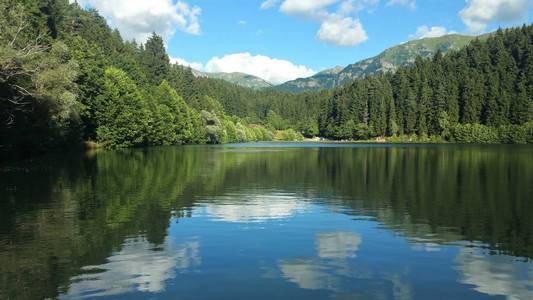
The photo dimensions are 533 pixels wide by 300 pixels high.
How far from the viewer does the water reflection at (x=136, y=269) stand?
12750 mm

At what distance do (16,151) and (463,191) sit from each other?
55.6m

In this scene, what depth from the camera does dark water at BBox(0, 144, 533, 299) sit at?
43.0 ft

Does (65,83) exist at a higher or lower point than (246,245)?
higher

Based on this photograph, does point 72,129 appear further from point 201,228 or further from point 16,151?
point 201,228

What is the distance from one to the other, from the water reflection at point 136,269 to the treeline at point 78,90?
1197 inches

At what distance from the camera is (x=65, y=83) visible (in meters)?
53.3

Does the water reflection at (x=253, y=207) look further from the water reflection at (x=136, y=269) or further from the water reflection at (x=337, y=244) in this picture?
the water reflection at (x=136, y=269)

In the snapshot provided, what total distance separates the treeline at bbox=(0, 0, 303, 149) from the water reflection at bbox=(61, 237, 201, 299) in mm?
30396

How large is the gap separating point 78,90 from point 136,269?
7017 cm

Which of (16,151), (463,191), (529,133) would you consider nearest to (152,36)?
(16,151)

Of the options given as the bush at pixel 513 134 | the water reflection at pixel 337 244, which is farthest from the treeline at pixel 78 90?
the bush at pixel 513 134

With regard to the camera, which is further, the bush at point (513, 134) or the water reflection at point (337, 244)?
the bush at point (513, 134)

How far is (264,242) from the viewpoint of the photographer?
18.7 meters

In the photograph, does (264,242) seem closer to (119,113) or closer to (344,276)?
(344,276)
